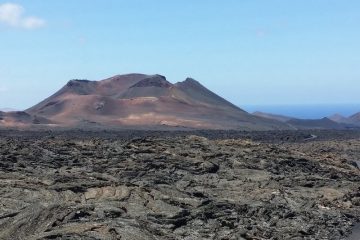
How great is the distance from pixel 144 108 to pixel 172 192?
89.5 metres

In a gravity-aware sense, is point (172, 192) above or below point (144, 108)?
Result: below

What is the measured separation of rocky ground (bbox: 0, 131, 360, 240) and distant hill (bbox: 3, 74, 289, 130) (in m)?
59.1

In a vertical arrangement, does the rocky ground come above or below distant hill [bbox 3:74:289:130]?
below

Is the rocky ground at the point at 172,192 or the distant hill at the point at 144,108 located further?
the distant hill at the point at 144,108

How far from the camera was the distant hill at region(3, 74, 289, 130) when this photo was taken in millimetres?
105125

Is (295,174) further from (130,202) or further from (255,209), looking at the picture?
(130,202)

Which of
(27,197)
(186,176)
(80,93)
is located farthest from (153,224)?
(80,93)

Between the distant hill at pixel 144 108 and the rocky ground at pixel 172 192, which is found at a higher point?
the distant hill at pixel 144 108

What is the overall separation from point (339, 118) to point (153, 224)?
538 ft

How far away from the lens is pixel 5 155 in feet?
116

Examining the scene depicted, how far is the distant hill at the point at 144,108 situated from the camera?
4139 inches

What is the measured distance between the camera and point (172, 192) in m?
27.5

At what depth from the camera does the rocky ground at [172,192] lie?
64.8 feet

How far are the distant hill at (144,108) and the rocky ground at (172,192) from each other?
5915cm
